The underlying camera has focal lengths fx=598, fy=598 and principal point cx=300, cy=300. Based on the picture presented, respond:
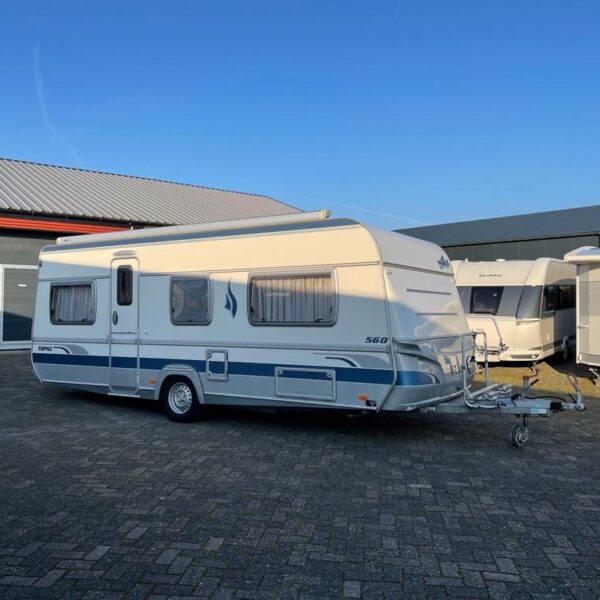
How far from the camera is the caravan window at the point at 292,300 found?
7004 millimetres

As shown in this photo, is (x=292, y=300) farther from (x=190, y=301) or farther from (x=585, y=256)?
(x=585, y=256)

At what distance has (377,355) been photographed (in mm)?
6586

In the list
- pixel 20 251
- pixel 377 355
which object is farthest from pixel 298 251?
pixel 20 251

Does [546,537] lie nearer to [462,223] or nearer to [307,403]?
[307,403]

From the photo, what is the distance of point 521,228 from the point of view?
69.3 ft

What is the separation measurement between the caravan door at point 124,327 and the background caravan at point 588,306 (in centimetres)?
796

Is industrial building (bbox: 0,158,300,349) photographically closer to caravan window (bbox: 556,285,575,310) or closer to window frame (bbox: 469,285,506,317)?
window frame (bbox: 469,285,506,317)

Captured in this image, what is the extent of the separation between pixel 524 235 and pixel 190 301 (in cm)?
1570

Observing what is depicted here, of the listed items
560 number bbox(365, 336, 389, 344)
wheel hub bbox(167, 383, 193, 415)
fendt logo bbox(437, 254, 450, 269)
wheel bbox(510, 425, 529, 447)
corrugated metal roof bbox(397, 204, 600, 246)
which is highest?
corrugated metal roof bbox(397, 204, 600, 246)

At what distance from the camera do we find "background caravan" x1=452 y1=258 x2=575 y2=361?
13297mm

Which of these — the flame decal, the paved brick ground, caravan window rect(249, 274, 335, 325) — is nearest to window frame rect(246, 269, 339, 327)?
caravan window rect(249, 274, 335, 325)

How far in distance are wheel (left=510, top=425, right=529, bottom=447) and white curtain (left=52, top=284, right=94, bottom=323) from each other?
6082 mm

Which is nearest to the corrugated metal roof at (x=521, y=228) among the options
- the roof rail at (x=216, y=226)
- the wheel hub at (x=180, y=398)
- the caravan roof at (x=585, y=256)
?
the caravan roof at (x=585, y=256)

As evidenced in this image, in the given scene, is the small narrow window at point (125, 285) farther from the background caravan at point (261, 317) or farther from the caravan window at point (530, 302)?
the caravan window at point (530, 302)
